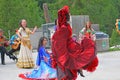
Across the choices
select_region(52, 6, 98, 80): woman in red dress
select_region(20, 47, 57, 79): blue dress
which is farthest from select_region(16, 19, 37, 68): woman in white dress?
select_region(52, 6, 98, 80): woman in red dress

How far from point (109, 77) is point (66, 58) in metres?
4.16

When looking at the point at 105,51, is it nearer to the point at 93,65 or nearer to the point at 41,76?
the point at 41,76

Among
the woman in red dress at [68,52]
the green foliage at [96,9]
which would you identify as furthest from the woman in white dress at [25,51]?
the green foliage at [96,9]

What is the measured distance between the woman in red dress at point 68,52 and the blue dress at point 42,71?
2.52 metres

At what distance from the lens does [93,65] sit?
7926 millimetres

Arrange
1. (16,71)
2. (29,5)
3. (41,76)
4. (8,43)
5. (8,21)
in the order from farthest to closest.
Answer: (29,5) < (8,21) < (8,43) < (16,71) < (41,76)

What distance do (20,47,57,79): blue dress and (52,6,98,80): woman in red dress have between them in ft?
8.28

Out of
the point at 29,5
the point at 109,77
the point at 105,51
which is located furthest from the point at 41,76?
the point at 29,5

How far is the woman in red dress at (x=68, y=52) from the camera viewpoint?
7.71 metres

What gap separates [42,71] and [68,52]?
10.0ft

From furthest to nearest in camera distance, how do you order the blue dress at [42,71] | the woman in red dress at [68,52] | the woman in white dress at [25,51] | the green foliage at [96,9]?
the green foliage at [96,9] → the woman in white dress at [25,51] → the blue dress at [42,71] → the woman in red dress at [68,52]

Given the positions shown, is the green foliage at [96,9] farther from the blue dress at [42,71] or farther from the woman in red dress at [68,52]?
the woman in red dress at [68,52]

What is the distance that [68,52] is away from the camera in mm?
7746

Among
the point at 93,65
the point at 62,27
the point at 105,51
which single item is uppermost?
the point at 62,27
